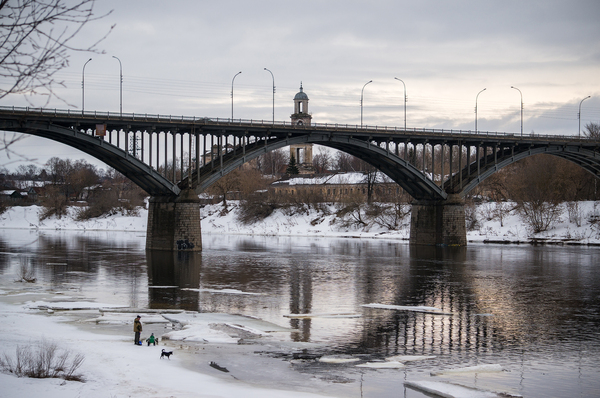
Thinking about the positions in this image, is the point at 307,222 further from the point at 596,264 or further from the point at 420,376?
the point at 420,376

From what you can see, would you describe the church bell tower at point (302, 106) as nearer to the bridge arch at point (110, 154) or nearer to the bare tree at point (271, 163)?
the bare tree at point (271, 163)

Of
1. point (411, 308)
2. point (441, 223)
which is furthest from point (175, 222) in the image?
point (411, 308)

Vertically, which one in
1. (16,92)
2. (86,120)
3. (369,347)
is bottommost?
(369,347)

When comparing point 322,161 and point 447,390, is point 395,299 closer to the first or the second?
point 447,390

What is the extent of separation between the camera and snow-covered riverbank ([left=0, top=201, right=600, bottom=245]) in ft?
239

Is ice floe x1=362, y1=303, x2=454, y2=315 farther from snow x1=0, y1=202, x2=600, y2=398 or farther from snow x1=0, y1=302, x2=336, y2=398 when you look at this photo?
snow x1=0, y1=302, x2=336, y2=398

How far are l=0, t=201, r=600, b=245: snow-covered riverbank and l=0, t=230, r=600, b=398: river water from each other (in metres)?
17.9

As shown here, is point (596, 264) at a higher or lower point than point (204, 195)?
lower

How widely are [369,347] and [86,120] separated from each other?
35.3 meters

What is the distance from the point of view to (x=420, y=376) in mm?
14281

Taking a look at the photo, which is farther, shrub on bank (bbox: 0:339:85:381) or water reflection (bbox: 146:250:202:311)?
water reflection (bbox: 146:250:202:311)

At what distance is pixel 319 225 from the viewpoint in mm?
93438

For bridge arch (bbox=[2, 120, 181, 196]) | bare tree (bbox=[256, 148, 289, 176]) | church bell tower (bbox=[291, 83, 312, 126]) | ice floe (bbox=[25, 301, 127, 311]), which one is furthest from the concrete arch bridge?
bare tree (bbox=[256, 148, 289, 176])

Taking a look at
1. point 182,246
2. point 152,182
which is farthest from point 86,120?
point 182,246
